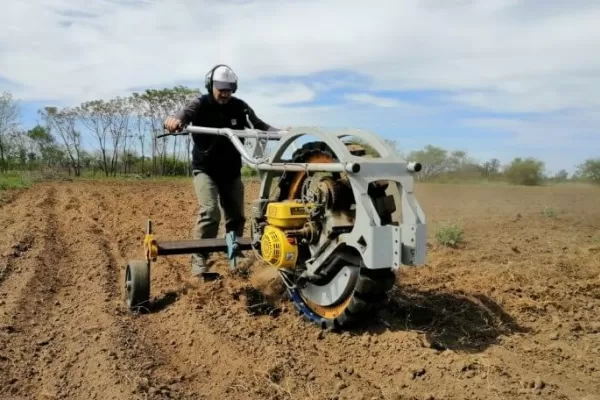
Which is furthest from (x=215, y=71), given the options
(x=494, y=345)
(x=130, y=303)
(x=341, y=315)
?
(x=494, y=345)

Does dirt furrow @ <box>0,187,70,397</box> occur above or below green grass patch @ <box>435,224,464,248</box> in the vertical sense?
below

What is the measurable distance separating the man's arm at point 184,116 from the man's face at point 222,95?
21 centimetres

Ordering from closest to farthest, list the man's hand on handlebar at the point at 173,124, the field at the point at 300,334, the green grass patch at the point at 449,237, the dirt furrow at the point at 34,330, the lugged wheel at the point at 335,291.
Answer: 1. the field at the point at 300,334
2. the dirt furrow at the point at 34,330
3. the lugged wheel at the point at 335,291
4. the man's hand on handlebar at the point at 173,124
5. the green grass patch at the point at 449,237

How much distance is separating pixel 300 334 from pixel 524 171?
15037mm

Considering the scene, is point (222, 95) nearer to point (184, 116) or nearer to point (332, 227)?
point (184, 116)

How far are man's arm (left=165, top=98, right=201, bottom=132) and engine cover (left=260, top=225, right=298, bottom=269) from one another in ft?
5.81

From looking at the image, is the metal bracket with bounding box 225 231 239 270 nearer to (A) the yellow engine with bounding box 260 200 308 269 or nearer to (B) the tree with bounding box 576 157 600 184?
(A) the yellow engine with bounding box 260 200 308 269

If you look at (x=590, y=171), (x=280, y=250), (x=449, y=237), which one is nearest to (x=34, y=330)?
(x=280, y=250)

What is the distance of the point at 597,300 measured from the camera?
17.4ft

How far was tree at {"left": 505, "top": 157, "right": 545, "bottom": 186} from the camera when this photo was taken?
1752 centimetres

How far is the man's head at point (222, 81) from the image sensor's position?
5.88 metres

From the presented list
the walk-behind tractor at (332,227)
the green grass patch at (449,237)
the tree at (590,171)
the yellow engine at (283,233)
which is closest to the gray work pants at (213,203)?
the walk-behind tractor at (332,227)

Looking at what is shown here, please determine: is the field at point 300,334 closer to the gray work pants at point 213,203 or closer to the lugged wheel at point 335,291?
the lugged wheel at point 335,291

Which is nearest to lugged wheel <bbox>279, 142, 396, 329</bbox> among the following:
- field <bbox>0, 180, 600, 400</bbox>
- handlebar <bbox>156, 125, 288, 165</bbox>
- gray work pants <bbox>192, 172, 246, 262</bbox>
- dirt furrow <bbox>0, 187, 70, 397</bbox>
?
field <bbox>0, 180, 600, 400</bbox>
